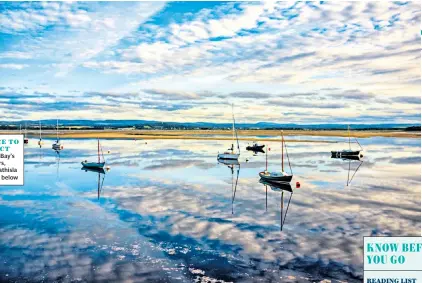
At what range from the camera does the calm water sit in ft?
58.6

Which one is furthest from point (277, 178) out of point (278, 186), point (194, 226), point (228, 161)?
point (228, 161)

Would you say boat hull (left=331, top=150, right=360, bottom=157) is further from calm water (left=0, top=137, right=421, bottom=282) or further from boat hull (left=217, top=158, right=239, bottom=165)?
calm water (left=0, top=137, right=421, bottom=282)

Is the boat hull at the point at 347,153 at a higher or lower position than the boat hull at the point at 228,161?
higher

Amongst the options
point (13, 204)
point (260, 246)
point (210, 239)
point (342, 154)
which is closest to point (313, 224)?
point (260, 246)

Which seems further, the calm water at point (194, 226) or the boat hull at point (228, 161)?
the boat hull at point (228, 161)

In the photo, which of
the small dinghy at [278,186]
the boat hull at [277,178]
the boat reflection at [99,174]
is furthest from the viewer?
the boat hull at [277,178]

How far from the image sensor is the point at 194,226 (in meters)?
24.8

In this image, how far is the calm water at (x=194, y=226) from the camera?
704 inches

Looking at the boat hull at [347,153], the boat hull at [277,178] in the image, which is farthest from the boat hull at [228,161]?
the boat hull at [347,153]

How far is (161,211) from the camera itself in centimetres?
2870

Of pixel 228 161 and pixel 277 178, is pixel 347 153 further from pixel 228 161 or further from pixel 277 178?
pixel 277 178

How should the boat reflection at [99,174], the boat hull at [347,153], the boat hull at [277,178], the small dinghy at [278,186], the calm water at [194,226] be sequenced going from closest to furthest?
the calm water at [194,226] → the boat reflection at [99,174] → the small dinghy at [278,186] → the boat hull at [277,178] → the boat hull at [347,153]

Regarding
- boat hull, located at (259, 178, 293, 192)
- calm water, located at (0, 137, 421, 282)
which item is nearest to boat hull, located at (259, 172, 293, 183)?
boat hull, located at (259, 178, 293, 192)

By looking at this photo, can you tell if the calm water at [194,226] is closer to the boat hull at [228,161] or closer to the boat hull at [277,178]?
the boat hull at [277,178]
